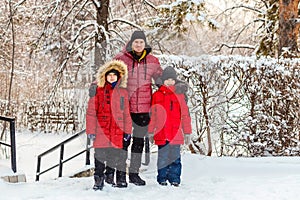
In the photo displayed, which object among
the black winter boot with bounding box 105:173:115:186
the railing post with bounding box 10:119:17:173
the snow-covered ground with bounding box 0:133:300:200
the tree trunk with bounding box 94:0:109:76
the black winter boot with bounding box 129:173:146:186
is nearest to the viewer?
the snow-covered ground with bounding box 0:133:300:200

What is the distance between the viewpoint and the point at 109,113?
4.82m

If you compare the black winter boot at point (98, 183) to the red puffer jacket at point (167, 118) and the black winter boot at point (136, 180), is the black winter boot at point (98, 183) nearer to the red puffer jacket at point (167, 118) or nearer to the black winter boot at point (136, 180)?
the black winter boot at point (136, 180)

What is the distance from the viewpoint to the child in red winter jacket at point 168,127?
5137mm

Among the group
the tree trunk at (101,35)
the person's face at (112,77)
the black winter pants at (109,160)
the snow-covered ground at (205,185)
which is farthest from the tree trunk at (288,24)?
the black winter pants at (109,160)

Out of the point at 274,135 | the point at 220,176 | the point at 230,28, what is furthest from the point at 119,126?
the point at 230,28

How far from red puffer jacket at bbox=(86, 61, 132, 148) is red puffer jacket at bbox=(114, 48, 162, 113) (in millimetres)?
150

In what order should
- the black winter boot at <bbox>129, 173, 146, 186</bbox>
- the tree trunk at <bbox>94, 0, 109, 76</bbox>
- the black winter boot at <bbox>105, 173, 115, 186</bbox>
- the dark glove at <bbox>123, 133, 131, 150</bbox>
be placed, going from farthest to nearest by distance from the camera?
the tree trunk at <bbox>94, 0, 109, 76</bbox> → the black winter boot at <bbox>129, 173, 146, 186</bbox> → the black winter boot at <bbox>105, 173, 115, 186</bbox> → the dark glove at <bbox>123, 133, 131, 150</bbox>

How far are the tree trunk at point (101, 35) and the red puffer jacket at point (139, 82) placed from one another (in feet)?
18.3

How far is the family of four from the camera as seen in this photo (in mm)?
4824

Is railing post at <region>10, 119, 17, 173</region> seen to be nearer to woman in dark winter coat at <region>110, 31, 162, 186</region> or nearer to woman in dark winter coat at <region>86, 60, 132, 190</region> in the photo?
woman in dark winter coat at <region>86, 60, 132, 190</region>

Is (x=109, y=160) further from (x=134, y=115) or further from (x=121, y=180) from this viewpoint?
(x=134, y=115)

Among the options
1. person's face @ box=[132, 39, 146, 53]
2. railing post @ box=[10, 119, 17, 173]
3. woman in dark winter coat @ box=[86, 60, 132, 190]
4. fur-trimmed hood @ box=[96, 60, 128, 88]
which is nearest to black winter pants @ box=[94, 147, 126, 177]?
woman in dark winter coat @ box=[86, 60, 132, 190]

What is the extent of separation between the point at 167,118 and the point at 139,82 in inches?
21.9

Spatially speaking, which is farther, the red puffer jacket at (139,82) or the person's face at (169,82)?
the person's face at (169,82)
